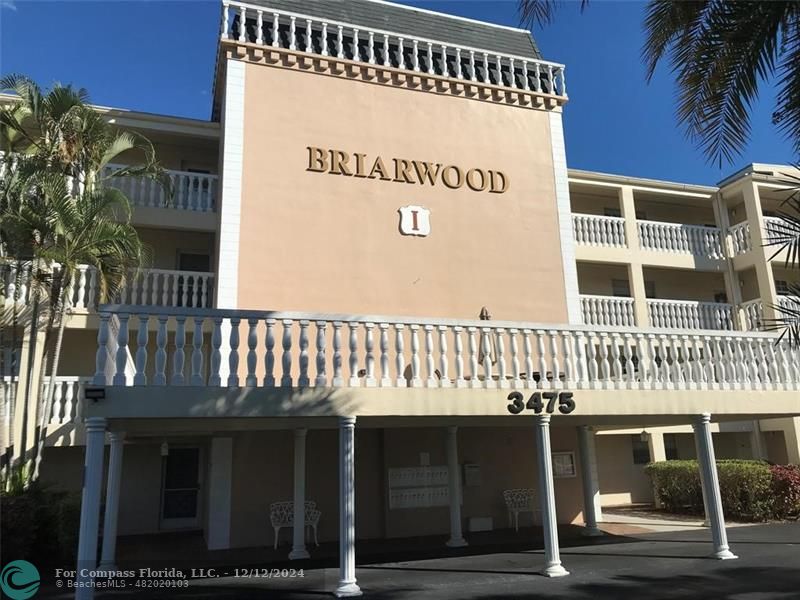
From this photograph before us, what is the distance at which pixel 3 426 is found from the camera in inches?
404

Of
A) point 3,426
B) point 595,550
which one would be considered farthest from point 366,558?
point 3,426

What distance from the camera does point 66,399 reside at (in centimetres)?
1150

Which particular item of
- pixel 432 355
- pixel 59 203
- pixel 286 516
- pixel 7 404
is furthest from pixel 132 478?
pixel 432 355

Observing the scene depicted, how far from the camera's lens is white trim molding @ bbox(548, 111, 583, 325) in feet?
45.2

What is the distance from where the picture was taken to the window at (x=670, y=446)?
60.2 ft

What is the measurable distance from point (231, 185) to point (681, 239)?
13326 mm

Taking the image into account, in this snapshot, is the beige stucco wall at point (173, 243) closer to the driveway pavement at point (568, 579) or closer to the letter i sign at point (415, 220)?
the letter i sign at point (415, 220)

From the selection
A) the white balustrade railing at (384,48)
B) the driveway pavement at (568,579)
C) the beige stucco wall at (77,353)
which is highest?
the white balustrade railing at (384,48)

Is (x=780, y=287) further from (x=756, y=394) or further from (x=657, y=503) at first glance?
(x=756, y=394)

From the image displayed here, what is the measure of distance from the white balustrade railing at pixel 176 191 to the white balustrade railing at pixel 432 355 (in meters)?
4.87

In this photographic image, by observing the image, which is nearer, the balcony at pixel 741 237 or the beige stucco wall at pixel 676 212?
the balcony at pixel 741 237

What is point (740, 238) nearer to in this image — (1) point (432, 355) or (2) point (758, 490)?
(2) point (758, 490)

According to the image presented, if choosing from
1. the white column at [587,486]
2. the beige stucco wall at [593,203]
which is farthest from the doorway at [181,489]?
the beige stucco wall at [593,203]

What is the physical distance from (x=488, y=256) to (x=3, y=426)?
9.82 metres
